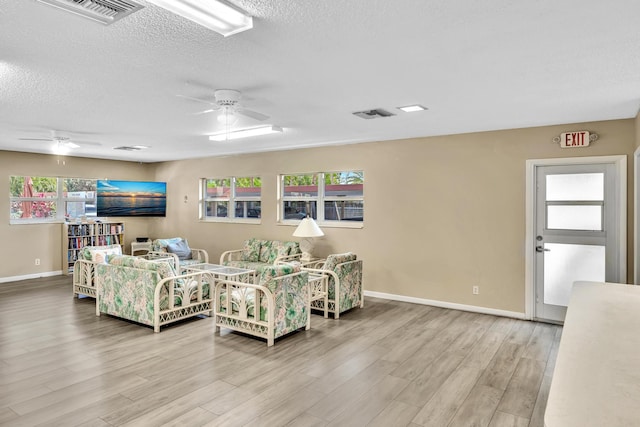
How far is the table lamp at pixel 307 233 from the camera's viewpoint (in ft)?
20.6

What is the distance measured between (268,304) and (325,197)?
10.6ft

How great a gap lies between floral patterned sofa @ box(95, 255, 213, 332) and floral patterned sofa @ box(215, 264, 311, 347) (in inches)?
23.2

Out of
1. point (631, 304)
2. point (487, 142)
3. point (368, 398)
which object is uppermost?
point (487, 142)

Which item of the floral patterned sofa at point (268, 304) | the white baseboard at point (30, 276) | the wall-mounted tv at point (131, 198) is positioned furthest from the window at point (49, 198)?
the floral patterned sofa at point (268, 304)

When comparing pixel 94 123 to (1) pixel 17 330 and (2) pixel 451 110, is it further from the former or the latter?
(2) pixel 451 110

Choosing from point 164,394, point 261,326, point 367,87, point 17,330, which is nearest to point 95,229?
point 17,330

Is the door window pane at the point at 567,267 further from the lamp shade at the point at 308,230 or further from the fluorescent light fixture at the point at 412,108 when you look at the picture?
the lamp shade at the point at 308,230

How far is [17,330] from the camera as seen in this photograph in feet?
15.0

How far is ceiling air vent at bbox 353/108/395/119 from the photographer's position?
14.0 feet

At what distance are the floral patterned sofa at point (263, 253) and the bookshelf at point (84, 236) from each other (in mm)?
2819

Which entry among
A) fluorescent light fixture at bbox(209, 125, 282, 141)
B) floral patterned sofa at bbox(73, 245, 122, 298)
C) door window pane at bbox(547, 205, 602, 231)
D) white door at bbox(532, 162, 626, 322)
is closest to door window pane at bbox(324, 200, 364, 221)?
fluorescent light fixture at bbox(209, 125, 282, 141)

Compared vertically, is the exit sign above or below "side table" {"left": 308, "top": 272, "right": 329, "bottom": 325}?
above

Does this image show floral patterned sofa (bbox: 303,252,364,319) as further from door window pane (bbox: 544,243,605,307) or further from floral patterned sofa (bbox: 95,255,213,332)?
door window pane (bbox: 544,243,605,307)

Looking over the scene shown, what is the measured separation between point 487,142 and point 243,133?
327cm
